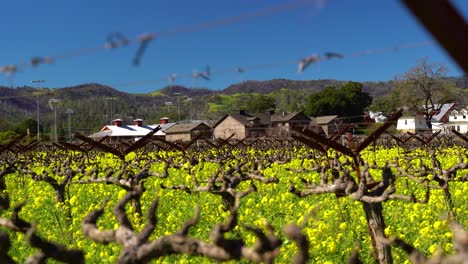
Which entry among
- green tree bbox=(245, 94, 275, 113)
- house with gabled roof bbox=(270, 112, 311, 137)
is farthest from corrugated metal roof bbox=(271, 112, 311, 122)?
green tree bbox=(245, 94, 275, 113)

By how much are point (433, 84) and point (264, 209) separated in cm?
5988

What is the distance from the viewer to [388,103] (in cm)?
8181

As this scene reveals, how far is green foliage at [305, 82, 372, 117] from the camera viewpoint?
8062 cm

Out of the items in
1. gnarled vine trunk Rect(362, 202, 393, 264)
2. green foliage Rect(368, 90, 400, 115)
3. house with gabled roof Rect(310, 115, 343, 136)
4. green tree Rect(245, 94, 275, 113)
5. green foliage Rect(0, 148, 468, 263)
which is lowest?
green foliage Rect(0, 148, 468, 263)

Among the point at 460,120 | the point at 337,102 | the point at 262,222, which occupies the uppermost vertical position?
the point at 337,102

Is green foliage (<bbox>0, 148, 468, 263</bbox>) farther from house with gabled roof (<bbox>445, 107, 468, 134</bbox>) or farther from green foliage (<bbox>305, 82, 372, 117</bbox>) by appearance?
green foliage (<bbox>305, 82, 372, 117</bbox>)

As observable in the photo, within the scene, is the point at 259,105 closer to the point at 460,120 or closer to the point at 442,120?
the point at 460,120

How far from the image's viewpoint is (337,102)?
80.6m

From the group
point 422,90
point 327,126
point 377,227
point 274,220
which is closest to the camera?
point 377,227

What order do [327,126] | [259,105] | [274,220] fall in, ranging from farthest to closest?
[259,105]
[327,126]
[274,220]

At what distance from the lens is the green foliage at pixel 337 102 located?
80.6 metres

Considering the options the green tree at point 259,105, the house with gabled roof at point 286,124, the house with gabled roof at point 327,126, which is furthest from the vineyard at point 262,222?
the green tree at point 259,105

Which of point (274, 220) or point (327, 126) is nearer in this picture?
point (274, 220)

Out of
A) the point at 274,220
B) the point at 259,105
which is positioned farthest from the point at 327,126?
the point at 259,105
